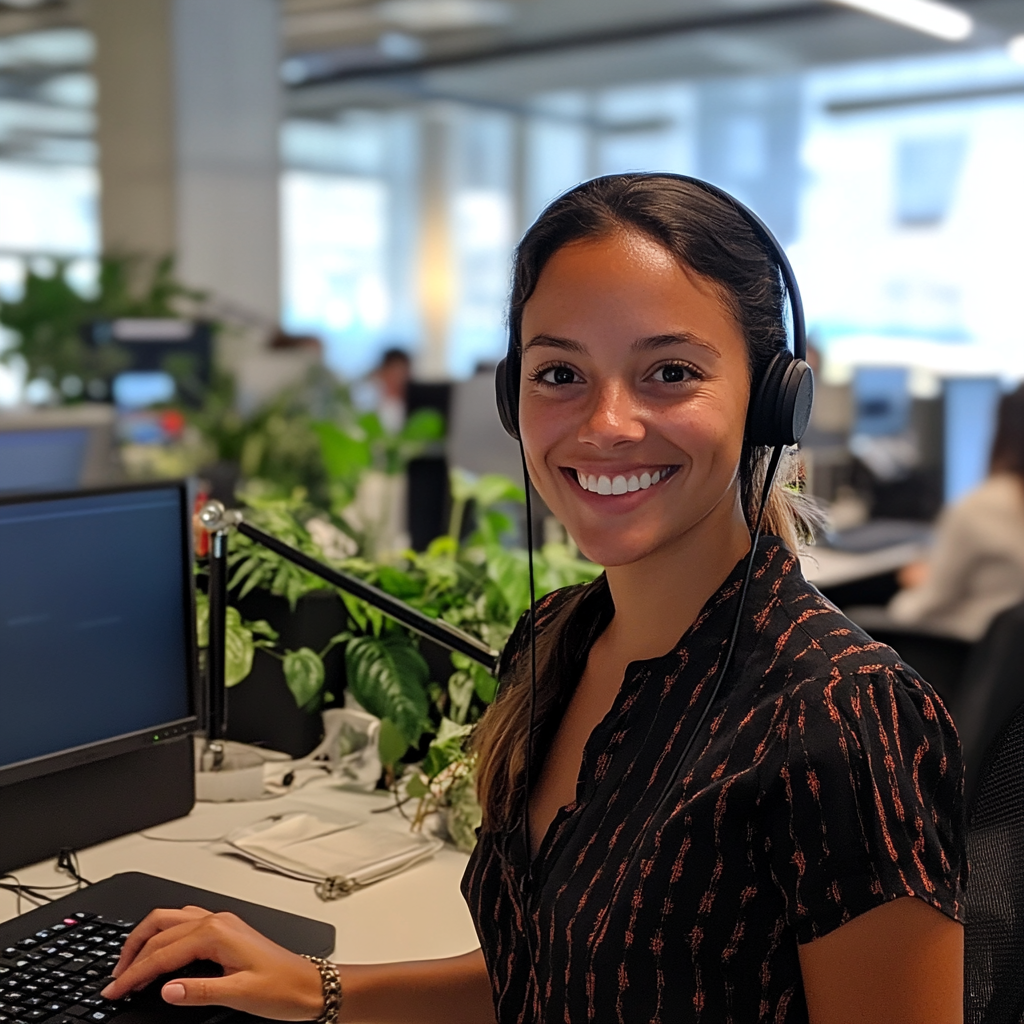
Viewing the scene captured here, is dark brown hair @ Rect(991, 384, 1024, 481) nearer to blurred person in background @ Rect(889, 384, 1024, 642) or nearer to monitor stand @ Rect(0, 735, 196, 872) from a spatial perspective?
blurred person in background @ Rect(889, 384, 1024, 642)

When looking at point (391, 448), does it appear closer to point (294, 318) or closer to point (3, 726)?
point (3, 726)

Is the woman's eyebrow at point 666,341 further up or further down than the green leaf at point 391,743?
further up

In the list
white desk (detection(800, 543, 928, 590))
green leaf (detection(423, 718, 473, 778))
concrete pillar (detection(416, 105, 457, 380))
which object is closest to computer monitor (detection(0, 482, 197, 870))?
green leaf (detection(423, 718, 473, 778))

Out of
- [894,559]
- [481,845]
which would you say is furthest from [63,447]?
[894,559]

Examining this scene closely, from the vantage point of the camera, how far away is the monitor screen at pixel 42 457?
2.01 m

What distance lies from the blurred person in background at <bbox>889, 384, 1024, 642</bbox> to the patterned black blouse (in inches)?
82.5

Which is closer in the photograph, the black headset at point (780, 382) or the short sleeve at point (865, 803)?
the short sleeve at point (865, 803)

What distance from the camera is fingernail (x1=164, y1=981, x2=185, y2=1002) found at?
95 centimetres

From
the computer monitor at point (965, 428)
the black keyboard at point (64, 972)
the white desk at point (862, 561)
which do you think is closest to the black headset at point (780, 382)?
the black keyboard at point (64, 972)

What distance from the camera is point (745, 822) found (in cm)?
83

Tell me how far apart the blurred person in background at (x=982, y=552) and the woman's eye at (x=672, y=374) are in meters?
2.13

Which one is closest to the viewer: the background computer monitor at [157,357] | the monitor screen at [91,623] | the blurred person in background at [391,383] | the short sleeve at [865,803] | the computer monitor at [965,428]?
the short sleeve at [865,803]

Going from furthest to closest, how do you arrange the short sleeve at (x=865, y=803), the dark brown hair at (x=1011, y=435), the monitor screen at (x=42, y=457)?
1. the dark brown hair at (x=1011, y=435)
2. the monitor screen at (x=42, y=457)
3. the short sleeve at (x=865, y=803)

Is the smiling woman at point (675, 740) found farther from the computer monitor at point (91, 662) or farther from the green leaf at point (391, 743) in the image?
the green leaf at point (391, 743)
